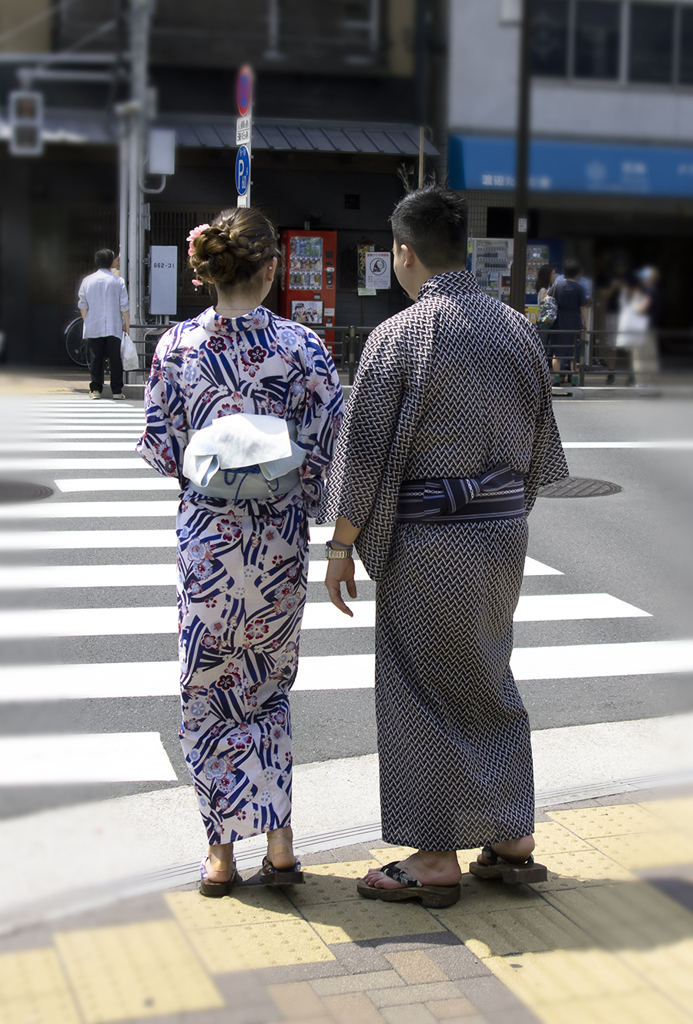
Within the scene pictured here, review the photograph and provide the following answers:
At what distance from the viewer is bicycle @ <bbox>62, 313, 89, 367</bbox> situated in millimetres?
688

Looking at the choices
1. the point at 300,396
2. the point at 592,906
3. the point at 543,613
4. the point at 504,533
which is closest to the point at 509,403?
the point at 504,533

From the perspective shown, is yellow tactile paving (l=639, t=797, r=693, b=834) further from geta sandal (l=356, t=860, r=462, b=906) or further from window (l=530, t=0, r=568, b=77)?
geta sandal (l=356, t=860, r=462, b=906)

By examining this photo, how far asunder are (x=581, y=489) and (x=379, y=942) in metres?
6.77

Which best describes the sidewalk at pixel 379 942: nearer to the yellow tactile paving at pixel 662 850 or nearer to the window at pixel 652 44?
the yellow tactile paving at pixel 662 850

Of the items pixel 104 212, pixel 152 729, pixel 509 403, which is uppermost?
pixel 104 212

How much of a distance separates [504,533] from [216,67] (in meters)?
1.97

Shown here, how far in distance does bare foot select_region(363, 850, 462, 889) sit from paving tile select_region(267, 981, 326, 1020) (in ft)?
1.58

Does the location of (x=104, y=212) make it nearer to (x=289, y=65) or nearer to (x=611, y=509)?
(x=289, y=65)

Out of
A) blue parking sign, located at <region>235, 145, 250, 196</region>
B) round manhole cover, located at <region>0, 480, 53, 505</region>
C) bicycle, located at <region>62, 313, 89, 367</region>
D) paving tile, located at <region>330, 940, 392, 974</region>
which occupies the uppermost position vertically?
blue parking sign, located at <region>235, 145, 250, 196</region>

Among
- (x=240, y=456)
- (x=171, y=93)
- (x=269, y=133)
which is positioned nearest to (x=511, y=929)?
(x=240, y=456)

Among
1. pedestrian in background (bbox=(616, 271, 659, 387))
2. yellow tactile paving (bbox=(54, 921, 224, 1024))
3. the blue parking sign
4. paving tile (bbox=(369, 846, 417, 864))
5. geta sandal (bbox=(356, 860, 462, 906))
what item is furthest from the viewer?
paving tile (bbox=(369, 846, 417, 864))

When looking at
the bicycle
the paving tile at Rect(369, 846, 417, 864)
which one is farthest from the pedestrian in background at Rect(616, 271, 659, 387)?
the paving tile at Rect(369, 846, 417, 864)

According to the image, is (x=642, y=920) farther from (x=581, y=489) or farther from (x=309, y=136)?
(x=581, y=489)

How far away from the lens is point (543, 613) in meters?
5.54
